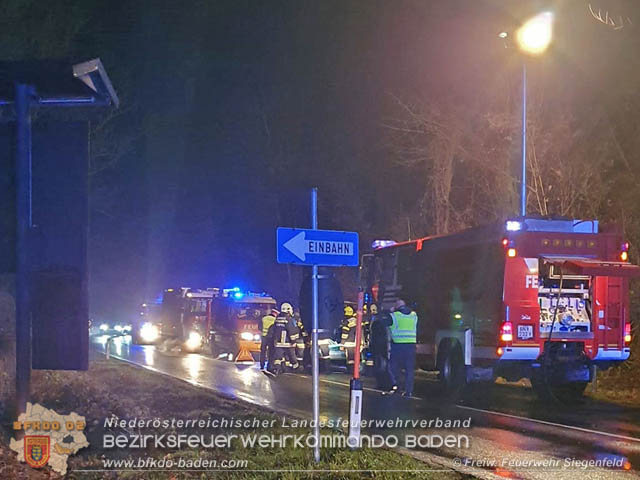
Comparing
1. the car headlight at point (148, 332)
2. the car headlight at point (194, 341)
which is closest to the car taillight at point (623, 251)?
the car headlight at point (194, 341)

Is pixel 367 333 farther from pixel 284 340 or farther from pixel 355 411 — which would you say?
pixel 355 411

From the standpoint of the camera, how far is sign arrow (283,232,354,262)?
26.3 feet

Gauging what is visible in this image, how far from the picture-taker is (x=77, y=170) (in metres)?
7.74

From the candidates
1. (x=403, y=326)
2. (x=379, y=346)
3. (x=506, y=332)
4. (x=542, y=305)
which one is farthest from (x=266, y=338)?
(x=542, y=305)

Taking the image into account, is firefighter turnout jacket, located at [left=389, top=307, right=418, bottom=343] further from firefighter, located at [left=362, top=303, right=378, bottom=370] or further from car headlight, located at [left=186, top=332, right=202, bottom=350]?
car headlight, located at [left=186, top=332, right=202, bottom=350]

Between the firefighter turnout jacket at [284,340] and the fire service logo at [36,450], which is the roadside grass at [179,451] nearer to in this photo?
the fire service logo at [36,450]

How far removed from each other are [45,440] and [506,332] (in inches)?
331

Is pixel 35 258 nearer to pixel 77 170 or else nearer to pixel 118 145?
pixel 77 170

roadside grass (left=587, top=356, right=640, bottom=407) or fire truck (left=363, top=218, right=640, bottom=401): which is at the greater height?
fire truck (left=363, top=218, right=640, bottom=401)

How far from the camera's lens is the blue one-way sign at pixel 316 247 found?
26.2 feet

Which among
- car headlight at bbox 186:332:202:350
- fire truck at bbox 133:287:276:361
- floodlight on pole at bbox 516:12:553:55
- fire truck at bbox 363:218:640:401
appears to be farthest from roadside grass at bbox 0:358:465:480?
car headlight at bbox 186:332:202:350

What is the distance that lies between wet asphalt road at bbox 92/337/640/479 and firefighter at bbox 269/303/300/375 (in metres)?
0.33

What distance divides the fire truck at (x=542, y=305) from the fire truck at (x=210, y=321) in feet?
35.8

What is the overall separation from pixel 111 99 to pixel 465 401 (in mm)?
8915
